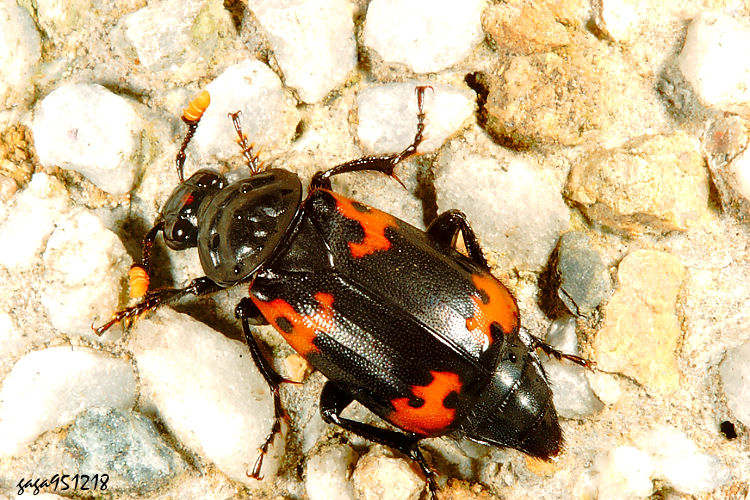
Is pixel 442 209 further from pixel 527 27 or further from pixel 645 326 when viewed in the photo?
pixel 645 326

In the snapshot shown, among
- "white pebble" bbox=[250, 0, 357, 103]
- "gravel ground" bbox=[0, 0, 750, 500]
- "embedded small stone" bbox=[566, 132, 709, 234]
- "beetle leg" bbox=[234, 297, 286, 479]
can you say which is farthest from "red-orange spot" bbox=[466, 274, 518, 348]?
"white pebble" bbox=[250, 0, 357, 103]

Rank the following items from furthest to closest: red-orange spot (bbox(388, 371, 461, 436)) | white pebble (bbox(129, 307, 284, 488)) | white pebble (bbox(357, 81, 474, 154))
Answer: white pebble (bbox(357, 81, 474, 154)), white pebble (bbox(129, 307, 284, 488)), red-orange spot (bbox(388, 371, 461, 436))

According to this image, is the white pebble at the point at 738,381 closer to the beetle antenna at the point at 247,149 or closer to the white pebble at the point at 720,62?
the white pebble at the point at 720,62

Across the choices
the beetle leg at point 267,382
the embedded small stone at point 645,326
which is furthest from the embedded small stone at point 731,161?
the beetle leg at point 267,382

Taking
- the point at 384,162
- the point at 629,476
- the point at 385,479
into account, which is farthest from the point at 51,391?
the point at 629,476

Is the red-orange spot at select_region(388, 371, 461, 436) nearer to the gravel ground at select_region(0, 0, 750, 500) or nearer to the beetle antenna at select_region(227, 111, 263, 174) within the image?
the gravel ground at select_region(0, 0, 750, 500)

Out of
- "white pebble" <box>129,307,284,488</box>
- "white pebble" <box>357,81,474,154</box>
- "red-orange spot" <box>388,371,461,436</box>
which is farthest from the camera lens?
"white pebble" <box>357,81,474,154</box>

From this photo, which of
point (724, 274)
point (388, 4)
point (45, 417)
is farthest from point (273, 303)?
point (724, 274)

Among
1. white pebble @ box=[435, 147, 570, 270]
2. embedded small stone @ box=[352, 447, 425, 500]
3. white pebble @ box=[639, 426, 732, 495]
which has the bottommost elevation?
embedded small stone @ box=[352, 447, 425, 500]
